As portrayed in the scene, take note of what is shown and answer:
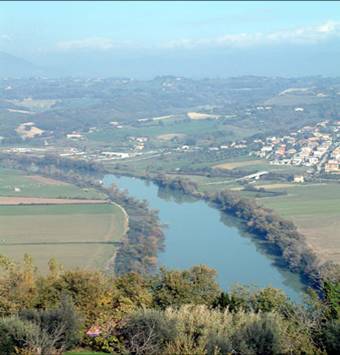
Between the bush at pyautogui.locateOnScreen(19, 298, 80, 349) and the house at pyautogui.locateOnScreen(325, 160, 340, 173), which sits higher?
the bush at pyautogui.locateOnScreen(19, 298, 80, 349)

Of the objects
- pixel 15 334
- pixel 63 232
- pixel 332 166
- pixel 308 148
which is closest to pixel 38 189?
pixel 63 232

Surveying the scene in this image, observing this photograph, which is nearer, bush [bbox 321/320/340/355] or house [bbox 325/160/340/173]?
bush [bbox 321/320/340/355]

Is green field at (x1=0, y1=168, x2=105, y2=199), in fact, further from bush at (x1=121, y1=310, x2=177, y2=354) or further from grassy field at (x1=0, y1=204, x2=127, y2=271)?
bush at (x1=121, y1=310, x2=177, y2=354)

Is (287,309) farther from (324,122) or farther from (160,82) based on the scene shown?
(160,82)

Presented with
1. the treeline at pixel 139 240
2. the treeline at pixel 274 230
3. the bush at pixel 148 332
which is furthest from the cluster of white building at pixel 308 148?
the bush at pixel 148 332

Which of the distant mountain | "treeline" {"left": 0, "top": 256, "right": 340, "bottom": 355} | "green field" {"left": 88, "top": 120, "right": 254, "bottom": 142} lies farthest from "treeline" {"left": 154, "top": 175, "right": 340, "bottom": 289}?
the distant mountain

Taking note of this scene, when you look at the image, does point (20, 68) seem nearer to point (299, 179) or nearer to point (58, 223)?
point (299, 179)

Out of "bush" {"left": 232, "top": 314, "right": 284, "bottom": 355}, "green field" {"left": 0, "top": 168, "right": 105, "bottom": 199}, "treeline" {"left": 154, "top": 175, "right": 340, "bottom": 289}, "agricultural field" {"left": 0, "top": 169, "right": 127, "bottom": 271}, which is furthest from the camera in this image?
"green field" {"left": 0, "top": 168, "right": 105, "bottom": 199}
